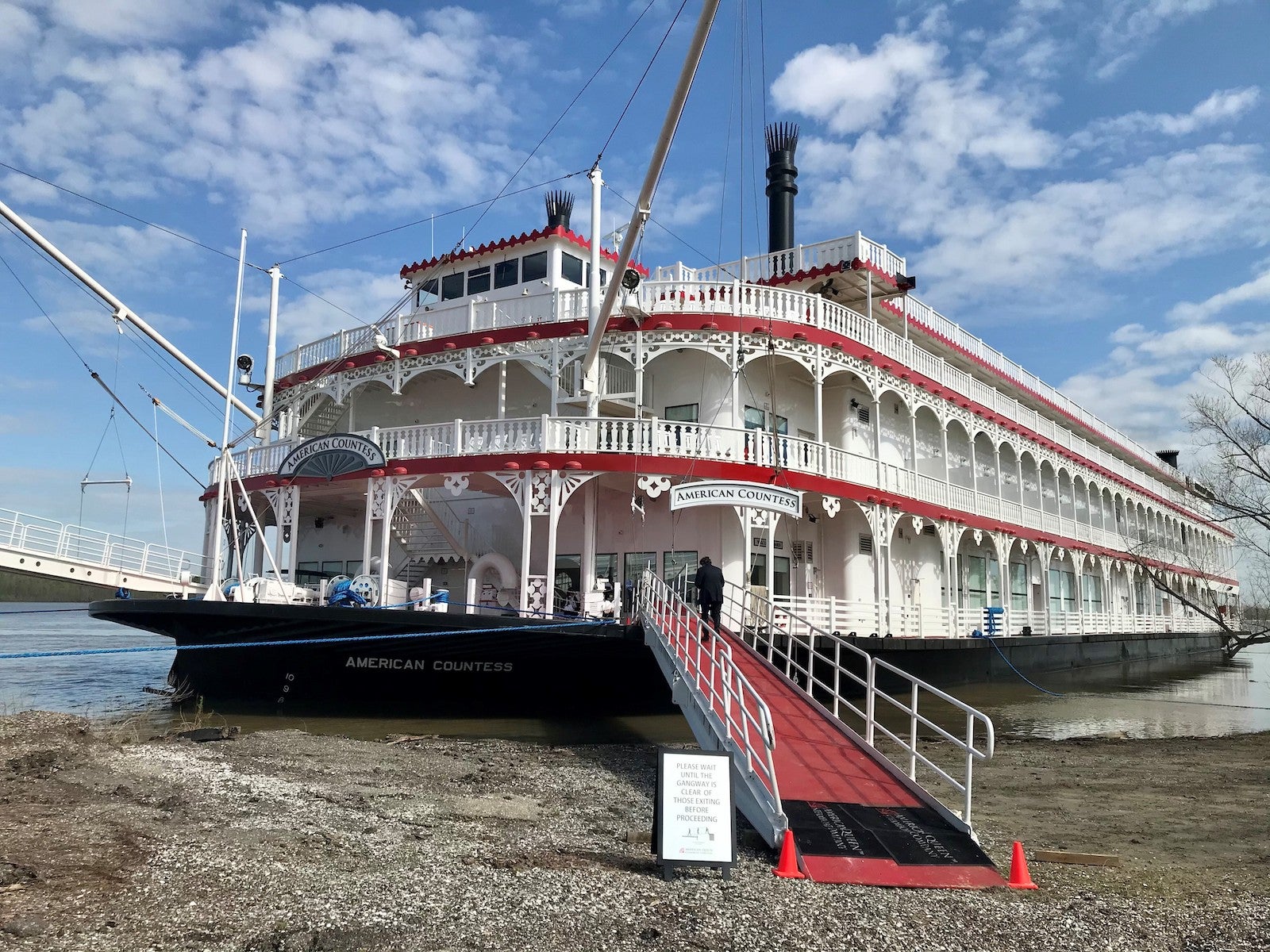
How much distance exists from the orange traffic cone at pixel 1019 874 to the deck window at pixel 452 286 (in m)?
18.0

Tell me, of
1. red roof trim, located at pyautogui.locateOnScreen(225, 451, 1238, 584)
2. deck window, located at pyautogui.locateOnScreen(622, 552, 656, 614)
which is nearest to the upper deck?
red roof trim, located at pyautogui.locateOnScreen(225, 451, 1238, 584)

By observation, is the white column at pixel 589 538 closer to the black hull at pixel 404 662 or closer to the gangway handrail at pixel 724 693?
the gangway handrail at pixel 724 693

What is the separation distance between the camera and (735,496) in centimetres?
1509

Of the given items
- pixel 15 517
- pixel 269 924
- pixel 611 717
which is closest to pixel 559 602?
pixel 611 717

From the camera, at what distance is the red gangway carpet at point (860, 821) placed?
638 cm

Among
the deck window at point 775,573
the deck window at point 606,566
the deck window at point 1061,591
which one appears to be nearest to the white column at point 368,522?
the deck window at point 606,566

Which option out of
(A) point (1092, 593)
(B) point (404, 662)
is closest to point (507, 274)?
(B) point (404, 662)

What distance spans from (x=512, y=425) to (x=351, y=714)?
18.0 feet

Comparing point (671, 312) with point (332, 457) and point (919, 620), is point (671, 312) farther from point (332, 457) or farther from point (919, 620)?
point (919, 620)

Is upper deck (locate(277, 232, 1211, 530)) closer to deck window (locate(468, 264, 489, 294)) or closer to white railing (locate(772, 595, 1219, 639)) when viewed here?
deck window (locate(468, 264, 489, 294))

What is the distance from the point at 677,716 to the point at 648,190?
8559 millimetres

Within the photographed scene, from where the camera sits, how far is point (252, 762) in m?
10.2

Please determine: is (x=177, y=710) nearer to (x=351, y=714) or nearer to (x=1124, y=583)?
(x=351, y=714)

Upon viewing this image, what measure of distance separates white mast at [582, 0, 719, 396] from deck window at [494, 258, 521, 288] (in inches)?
152
